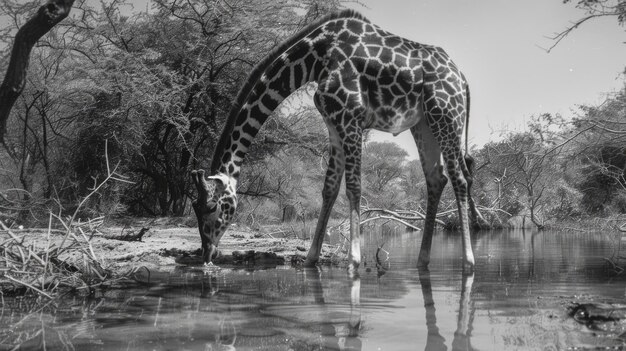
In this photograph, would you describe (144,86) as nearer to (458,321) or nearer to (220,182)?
(220,182)

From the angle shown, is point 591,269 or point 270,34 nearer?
point 591,269

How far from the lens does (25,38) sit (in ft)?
16.9

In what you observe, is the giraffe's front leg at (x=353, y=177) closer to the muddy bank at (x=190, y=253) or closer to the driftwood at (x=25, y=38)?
the muddy bank at (x=190, y=253)

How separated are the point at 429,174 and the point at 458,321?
3.77 metres

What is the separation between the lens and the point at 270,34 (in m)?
15.0

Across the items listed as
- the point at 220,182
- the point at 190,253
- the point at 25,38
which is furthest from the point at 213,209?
the point at 25,38

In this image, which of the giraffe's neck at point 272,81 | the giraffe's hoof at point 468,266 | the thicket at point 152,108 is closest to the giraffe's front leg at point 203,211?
the giraffe's neck at point 272,81

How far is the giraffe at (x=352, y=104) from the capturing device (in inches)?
250

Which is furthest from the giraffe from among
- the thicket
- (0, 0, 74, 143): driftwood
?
→ the thicket

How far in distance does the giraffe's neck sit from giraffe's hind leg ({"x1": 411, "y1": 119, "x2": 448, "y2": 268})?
152 cm

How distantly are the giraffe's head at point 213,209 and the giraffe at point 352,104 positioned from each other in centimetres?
1

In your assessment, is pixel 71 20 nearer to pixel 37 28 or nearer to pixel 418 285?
pixel 37 28

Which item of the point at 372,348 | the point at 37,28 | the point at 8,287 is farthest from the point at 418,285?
the point at 37,28

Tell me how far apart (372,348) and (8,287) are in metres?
3.59
